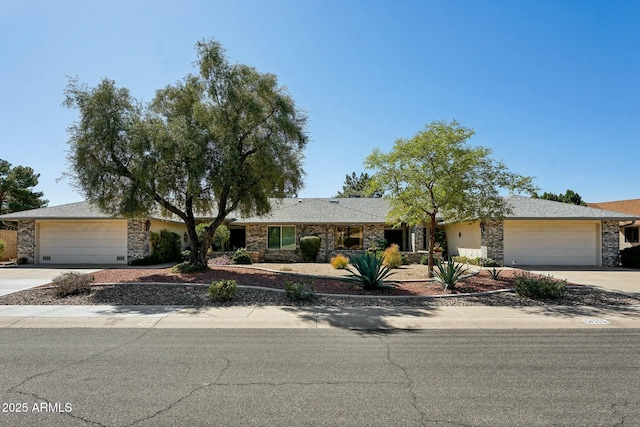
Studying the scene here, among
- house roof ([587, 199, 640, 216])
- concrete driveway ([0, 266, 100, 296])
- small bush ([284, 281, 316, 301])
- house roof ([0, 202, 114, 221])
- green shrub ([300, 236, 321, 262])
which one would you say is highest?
house roof ([587, 199, 640, 216])

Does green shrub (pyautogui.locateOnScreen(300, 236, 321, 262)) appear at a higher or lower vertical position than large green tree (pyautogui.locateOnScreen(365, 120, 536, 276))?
lower

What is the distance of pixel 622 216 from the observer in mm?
19266

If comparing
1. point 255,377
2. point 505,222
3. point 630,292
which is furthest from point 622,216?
point 255,377

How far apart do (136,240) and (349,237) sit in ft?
41.2

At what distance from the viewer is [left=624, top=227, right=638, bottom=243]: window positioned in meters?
26.2

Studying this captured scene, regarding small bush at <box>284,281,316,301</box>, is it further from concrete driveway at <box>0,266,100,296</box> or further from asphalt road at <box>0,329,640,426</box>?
concrete driveway at <box>0,266,100,296</box>

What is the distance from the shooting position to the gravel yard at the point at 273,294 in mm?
10125

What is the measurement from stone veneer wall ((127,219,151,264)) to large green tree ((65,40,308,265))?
21.2 feet

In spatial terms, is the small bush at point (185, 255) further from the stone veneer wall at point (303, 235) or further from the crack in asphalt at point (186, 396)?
the crack in asphalt at point (186, 396)

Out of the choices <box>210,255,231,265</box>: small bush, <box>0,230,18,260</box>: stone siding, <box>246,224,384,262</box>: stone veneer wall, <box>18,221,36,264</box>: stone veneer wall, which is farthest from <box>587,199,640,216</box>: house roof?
<box>0,230,18,260</box>: stone siding

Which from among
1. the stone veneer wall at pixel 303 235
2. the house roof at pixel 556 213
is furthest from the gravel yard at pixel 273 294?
the stone veneer wall at pixel 303 235

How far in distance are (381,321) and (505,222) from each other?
1482 cm

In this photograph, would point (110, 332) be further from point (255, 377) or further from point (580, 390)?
point (580, 390)

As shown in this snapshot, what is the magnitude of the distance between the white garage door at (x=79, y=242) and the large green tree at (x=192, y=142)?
7.41 meters
